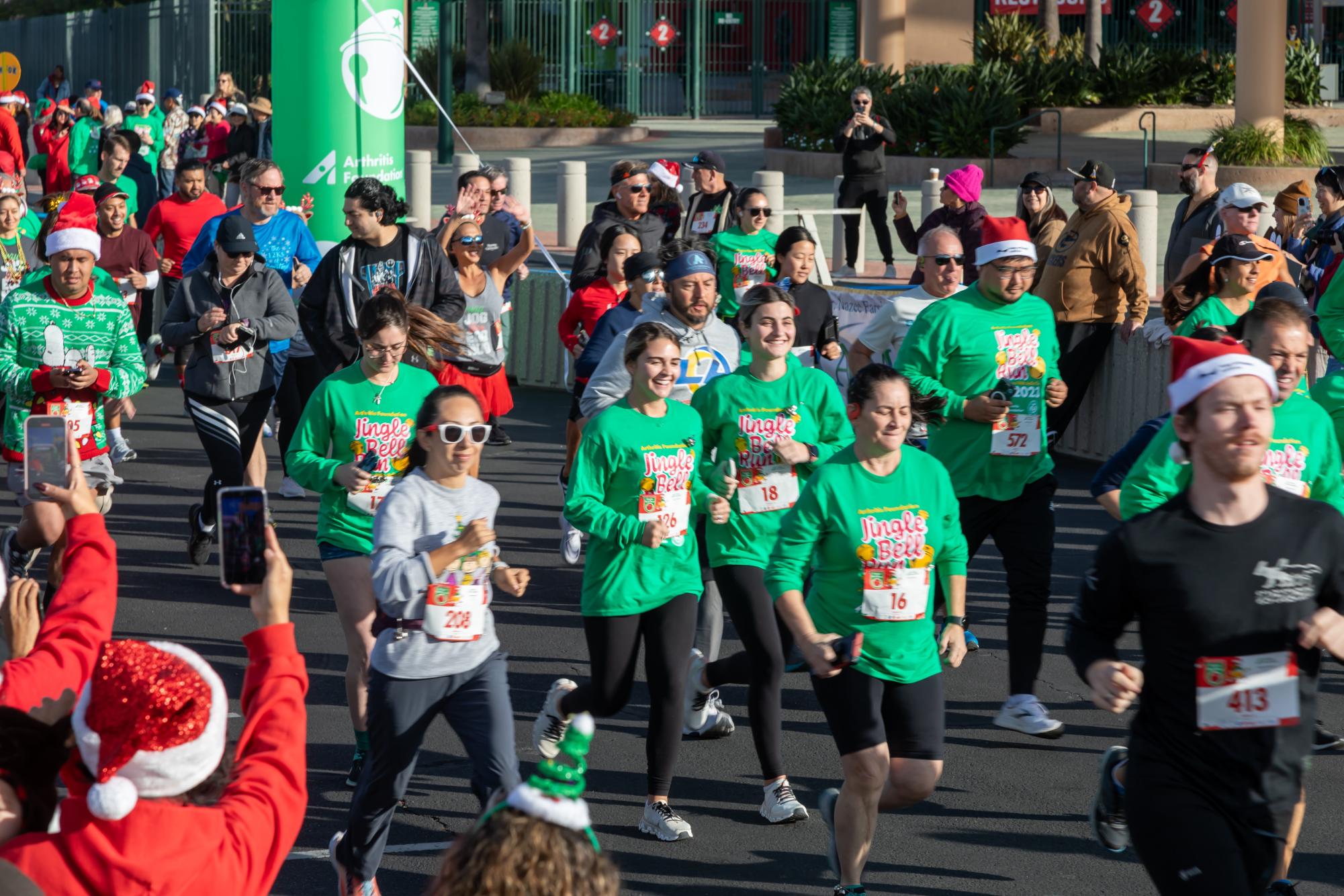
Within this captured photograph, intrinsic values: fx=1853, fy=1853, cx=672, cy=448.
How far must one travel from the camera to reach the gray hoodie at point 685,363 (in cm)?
713

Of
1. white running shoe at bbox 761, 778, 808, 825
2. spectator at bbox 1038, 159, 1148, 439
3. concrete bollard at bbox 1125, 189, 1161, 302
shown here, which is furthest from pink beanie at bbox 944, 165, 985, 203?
white running shoe at bbox 761, 778, 808, 825

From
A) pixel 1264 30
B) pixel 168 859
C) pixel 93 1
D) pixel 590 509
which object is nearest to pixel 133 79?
pixel 93 1

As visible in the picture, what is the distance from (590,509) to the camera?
6113 millimetres

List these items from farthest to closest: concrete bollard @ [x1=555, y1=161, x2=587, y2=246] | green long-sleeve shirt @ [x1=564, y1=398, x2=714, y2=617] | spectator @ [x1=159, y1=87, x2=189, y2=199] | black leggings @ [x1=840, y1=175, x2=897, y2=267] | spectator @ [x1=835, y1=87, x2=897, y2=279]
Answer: spectator @ [x1=159, y1=87, x2=189, y2=199] → concrete bollard @ [x1=555, y1=161, x2=587, y2=246] → black leggings @ [x1=840, y1=175, x2=897, y2=267] → spectator @ [x1=835, y1=87, x2=897, y2=279] → green long-sleeve shirt @ [x1=564, y1=398, x2=714, y2=617]

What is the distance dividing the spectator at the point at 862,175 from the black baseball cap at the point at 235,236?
10.5m

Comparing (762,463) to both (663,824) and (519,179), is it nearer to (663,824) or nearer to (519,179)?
(663,824)

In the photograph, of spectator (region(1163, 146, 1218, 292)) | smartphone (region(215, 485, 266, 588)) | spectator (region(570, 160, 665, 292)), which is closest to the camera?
smartphone (region(215, 485, 266, 588))

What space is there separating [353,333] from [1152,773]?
5.71 m

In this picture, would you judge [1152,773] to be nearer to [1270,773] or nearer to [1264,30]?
[1270,773]

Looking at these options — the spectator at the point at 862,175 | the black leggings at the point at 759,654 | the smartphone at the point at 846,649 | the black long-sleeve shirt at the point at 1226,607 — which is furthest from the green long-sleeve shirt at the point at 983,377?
the spectator at the point at 862,175

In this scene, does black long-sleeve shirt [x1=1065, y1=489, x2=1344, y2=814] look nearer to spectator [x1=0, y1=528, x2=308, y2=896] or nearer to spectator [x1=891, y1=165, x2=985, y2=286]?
spectator [x1=0, y1=528, x2=308, y2=896]

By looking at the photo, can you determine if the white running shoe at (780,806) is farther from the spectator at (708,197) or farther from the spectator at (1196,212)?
the spectator at (708,197)

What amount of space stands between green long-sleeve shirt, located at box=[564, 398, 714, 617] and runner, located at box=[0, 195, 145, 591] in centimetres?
313

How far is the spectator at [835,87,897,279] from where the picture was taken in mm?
19188
